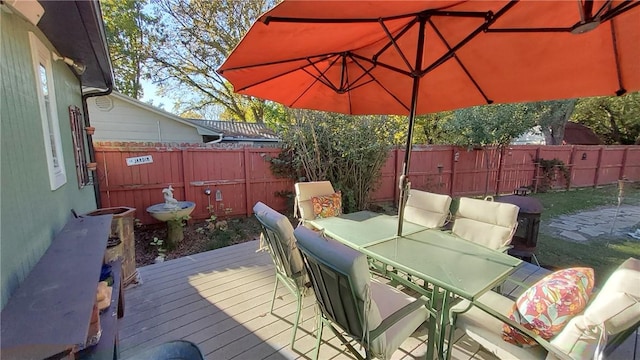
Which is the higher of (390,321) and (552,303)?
(552,303)

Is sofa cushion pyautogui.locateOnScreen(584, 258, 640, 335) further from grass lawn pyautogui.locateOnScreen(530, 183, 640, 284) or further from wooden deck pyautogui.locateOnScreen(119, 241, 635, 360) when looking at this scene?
grass lawn pyautogui.locateOnScreen(530, 183, 640, 284)

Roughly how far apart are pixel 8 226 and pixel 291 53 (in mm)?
1888

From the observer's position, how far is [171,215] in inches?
154

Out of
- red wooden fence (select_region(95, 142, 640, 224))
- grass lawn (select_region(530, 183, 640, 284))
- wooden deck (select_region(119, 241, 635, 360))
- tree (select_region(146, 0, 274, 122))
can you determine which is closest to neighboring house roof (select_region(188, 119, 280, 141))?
tree (select_region(146, 0, 274, 122))

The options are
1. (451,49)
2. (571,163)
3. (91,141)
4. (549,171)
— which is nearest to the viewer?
(451,49)

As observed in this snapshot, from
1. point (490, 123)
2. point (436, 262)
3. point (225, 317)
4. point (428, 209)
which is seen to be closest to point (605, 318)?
point (436, 262)

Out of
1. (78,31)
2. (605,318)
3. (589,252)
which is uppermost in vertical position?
(78,31)

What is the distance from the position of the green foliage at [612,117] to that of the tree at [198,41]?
52.8ft

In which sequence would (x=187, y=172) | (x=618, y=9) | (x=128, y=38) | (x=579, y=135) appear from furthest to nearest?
(x=579, y=135) < (x=128, y=38) < (x=187, y=172) < (x=618, y=9)

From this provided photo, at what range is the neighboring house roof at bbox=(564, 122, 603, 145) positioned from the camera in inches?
645

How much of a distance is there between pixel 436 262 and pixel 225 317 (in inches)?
72.4

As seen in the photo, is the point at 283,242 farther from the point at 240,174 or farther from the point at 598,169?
the point at 598,169

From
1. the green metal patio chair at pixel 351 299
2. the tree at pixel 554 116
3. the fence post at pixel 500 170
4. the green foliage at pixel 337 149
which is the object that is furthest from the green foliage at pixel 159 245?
the tree at pixel 554 116

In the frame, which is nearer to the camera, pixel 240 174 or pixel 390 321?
pixel 390 321
